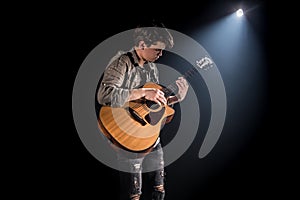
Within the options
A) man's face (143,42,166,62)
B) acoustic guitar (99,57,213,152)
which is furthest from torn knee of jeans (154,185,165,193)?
man's face (143,42,166,62)

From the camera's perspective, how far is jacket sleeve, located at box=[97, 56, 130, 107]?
7.88 feet

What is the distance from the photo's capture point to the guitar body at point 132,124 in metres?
2.39


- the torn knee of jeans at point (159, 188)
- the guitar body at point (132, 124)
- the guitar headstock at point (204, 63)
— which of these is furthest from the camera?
the guitar headstock at point (204, 63)

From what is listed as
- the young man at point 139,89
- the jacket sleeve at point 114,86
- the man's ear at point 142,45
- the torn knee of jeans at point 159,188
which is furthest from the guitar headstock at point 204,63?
the torn knee of jeans at point 159,188

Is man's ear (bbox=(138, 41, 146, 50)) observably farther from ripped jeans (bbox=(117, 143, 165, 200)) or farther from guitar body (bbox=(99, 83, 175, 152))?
ripped jeans (bbox=(117, 143, 165, 200))

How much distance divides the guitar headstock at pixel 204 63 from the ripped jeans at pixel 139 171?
0.64m

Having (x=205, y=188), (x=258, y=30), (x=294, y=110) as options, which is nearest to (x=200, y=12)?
(x=258, y=30)

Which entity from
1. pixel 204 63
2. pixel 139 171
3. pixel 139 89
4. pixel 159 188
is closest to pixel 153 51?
pixel 139 89

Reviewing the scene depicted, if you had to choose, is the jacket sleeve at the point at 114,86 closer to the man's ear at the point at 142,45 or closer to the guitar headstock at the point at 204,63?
the man's ear at the point at 142,45

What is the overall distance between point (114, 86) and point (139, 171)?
0.57m

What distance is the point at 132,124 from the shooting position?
240 centimetres

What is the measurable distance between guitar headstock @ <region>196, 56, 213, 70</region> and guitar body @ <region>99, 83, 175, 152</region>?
47cm

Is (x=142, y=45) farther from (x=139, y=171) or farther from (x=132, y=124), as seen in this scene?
(x=139, y=171)

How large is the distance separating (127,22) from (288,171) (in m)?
1.62
